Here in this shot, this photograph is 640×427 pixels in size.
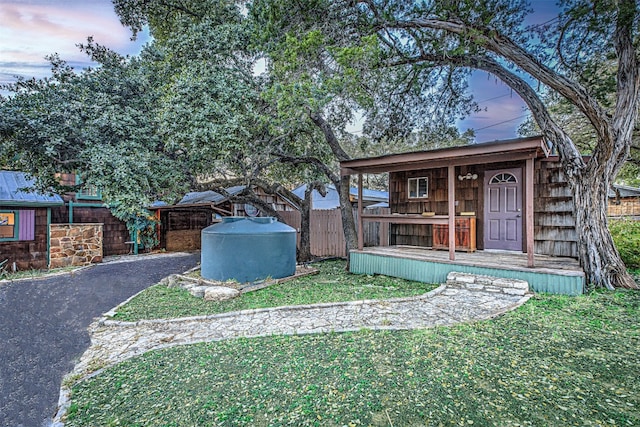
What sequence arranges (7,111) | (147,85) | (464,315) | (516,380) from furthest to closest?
(147,85) < (7,111) < (464,315) < (516,380)

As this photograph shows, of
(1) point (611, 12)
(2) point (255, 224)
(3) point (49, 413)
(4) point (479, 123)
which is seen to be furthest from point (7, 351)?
(4) point (479, 123)

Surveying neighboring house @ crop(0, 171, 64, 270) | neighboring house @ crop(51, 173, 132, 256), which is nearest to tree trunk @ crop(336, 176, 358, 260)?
neighboring house @ crop(0, 171, 64, 270)

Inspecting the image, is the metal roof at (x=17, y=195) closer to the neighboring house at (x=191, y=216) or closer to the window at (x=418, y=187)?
the neighboring house at (x=191, y=216)

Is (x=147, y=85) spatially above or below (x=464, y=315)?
above

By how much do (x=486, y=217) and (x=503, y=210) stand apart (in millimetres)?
384

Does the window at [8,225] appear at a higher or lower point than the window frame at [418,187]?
lower

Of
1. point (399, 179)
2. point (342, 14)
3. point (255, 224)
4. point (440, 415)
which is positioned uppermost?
point (342, 14)

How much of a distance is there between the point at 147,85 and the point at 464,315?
24.7ft

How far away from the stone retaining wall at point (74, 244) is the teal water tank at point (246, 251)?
18.8ft

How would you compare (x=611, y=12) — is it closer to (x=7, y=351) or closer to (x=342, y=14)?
(x=342, y=14)

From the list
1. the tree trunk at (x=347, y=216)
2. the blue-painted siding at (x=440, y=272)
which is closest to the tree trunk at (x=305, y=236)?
the tree trunk at (x=347, y=216)

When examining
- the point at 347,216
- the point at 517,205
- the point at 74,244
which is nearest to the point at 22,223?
the point at 74,244

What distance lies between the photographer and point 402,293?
551cm

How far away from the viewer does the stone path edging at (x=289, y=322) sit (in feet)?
12.4
